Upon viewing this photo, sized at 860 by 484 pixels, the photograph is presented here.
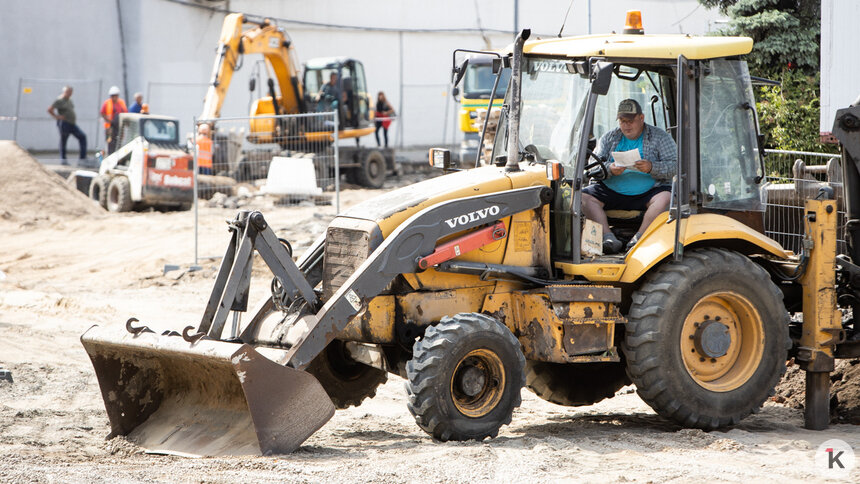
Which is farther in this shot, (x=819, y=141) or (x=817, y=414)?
(x=819, y=141)

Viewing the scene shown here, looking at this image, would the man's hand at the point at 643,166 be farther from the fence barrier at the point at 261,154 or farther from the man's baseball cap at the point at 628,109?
the fence barrier at the point at 261,154

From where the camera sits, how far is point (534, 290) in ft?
22.6

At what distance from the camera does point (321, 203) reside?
1862 centimetres

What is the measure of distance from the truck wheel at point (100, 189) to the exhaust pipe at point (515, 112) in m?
14.9

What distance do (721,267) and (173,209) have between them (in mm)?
15134

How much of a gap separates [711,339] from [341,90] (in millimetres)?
18637

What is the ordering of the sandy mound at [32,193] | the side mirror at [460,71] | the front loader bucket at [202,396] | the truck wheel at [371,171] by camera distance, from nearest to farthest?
the front loader bucket at [202,396] → the side mirror at [460,71] → the sandy mound at [32,193] → the truck wheel at [371,171]

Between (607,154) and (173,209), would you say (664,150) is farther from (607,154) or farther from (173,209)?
(173,209)

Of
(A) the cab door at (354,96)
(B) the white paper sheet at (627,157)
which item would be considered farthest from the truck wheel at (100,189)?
(B) the white paper sheet at (627,157)

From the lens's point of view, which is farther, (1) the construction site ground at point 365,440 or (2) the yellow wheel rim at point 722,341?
(2) the yellow wheel rim at point 722,341

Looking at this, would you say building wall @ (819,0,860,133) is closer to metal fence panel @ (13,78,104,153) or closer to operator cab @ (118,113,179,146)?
operator cab @ (118,113,179,146)

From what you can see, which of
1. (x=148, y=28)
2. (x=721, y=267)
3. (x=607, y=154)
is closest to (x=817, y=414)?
(x=721, y=267)

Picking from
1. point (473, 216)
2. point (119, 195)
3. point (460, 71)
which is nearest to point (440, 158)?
point (460, 71)

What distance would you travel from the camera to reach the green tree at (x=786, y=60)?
13570 mm
